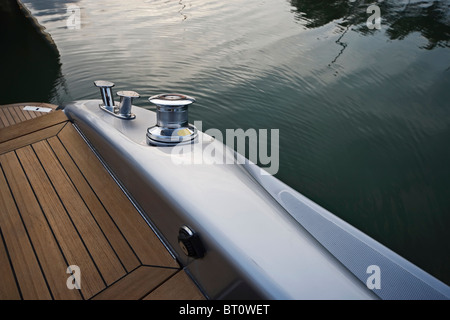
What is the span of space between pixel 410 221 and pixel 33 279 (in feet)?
8.18

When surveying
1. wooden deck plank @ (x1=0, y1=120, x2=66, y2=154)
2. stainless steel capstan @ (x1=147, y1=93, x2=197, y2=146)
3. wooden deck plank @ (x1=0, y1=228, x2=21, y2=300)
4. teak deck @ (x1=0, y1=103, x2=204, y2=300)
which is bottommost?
wooden deck plank @ (x1=0, y1=228, x2=21, y2=300)

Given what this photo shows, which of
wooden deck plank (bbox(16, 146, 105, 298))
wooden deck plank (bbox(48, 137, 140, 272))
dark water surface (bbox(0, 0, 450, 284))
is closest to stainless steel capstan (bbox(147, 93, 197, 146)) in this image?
wooden deck plank (bbox(48, 137, 140, 272))

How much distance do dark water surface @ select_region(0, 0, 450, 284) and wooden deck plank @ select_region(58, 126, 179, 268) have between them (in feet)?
5.24

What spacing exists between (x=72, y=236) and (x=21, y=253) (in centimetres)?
18

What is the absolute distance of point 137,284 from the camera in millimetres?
922

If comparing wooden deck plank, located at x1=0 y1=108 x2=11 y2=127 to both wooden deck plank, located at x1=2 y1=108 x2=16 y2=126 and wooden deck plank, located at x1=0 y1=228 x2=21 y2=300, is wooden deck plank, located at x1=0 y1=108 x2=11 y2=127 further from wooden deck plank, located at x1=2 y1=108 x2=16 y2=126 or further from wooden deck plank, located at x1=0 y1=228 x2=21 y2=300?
wooden deck plank, located at x1=0 y1=228 x2=21 y2=300

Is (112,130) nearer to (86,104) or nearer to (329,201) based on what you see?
(86,104)

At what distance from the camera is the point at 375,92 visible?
12.4 feet

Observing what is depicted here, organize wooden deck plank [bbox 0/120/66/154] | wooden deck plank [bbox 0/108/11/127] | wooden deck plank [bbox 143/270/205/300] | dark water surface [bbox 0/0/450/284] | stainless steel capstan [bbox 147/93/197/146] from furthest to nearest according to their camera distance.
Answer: dark water surface [bbox 0/0/450/284]
wooden deck plank [bbox 0/108/11/127]
wooden deck plank [bbox 0/120/66/154]
stainless steel capstan [bbox 147/93/197/146]
wooden deck plank [bbox 143/270/205/300]

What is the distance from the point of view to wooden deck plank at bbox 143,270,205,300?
89 cm

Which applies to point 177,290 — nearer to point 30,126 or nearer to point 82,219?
point 82,219

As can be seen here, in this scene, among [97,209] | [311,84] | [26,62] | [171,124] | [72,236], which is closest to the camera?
[72,236]

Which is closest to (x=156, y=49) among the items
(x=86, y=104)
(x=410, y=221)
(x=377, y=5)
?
(x=86, y=104)

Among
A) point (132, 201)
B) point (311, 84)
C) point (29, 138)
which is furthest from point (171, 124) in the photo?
point (311, 84)
